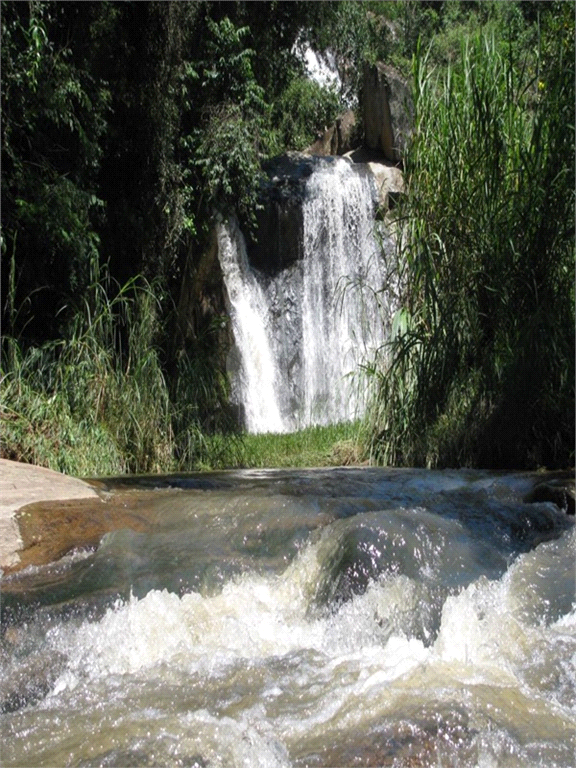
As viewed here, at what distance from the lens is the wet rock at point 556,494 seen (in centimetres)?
460

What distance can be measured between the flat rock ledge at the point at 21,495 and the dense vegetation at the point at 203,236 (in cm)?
143

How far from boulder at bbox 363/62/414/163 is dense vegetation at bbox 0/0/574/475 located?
5.81 m

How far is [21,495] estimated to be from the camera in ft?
14.3

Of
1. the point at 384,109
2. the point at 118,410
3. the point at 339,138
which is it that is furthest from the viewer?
the point at 339,138

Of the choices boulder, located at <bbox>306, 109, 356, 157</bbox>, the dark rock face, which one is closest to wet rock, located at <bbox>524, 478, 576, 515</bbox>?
the dark rock face

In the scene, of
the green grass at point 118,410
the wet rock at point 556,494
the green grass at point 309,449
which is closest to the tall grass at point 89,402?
the green grass at point 118,410

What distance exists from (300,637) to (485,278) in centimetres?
410

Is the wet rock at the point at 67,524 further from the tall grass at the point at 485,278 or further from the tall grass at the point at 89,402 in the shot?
the tall grass at the point at 485,278

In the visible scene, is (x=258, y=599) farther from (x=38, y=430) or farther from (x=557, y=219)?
(x=557, y=219)

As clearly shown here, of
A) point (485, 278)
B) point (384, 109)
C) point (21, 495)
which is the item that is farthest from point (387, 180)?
point (21, 495)

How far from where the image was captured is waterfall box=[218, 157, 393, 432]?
13195mm

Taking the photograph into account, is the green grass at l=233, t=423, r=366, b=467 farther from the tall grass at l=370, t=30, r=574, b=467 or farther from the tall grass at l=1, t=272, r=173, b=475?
the tall grass at l=1, t=272, r=173, b=475

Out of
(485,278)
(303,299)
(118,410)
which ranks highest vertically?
(303,299)

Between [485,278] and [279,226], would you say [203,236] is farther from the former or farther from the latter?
[485,278]
